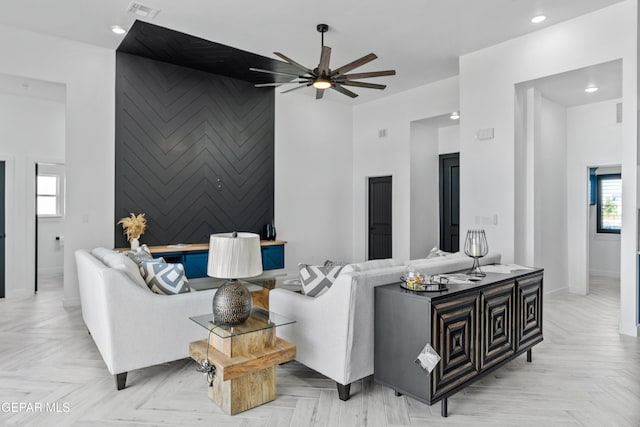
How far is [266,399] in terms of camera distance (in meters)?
2.55

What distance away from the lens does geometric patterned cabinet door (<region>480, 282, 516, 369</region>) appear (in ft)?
8.86

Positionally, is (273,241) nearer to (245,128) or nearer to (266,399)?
(245,128)

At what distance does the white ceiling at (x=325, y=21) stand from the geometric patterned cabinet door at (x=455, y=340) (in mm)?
3085

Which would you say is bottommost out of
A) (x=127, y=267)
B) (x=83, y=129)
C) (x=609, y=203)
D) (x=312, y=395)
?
(x=312, y=395)

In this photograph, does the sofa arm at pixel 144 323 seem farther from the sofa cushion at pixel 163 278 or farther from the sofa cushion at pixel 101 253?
the sofa cushion at pixel 101 253

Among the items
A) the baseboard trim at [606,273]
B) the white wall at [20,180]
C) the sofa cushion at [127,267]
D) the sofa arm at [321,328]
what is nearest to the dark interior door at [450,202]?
the baseboard trim at [606,273]

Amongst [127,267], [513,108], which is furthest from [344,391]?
[513,108]

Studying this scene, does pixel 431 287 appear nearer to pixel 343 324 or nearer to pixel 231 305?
pixel 343 324

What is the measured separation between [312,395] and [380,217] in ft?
16.8

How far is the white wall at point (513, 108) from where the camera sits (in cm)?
395

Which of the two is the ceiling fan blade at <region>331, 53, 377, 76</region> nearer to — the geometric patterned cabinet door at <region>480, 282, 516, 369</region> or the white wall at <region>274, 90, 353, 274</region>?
the geometric patterned cabinet door at <region>480, 282, 516, 369</region>

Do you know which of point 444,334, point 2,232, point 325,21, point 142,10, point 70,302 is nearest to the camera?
point 444,334

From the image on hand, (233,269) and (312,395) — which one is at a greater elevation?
(233,269)

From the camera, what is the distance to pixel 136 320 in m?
2.76
